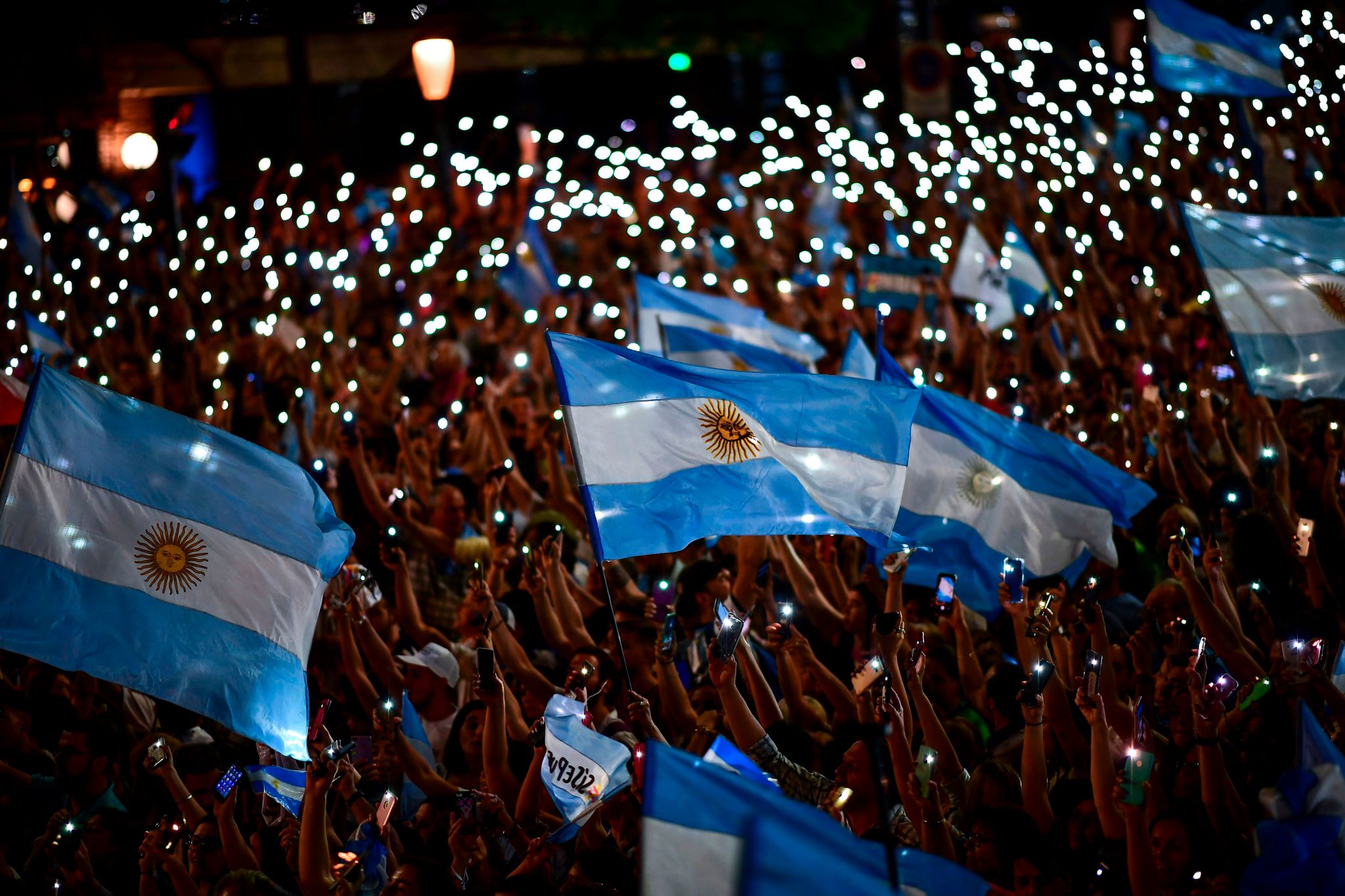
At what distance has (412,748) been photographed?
6109 millimetres

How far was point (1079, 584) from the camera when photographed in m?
7.76

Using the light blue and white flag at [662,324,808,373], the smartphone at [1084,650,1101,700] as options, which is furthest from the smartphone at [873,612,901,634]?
the light blue and white flag at [662,324,808,373]

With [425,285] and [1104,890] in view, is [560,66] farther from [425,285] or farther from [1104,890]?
[1104,890]

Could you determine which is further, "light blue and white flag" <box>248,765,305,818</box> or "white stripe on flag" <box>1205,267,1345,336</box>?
"white stripe on flag" <box>1205,267,1345,336</box>

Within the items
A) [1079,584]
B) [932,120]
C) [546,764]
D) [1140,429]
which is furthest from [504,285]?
[546,764]

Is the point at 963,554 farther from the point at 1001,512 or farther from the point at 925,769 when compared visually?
the point at 925,769

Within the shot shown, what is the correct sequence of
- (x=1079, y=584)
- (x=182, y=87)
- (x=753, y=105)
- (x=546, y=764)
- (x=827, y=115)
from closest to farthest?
(x=546, y=764) → (x=1079, y=584) → (x=827, y=115) → (x=182, y=87) → (x=753, y=105)

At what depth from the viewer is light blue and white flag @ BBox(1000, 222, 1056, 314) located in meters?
13.2

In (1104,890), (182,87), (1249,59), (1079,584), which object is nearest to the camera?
(1104,890)

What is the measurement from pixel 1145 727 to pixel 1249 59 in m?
8.68

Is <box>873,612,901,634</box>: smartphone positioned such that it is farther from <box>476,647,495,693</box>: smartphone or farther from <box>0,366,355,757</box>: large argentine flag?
<box>0,366,355,757</box>: large argentine flag

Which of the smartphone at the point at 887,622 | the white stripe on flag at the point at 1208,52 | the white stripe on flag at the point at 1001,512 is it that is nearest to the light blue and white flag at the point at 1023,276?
→ the white stripe on flag at the point at 1208,52

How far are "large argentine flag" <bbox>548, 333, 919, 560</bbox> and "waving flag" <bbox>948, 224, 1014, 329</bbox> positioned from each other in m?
6.55

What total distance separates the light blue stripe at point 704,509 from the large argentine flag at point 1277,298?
301 cm
